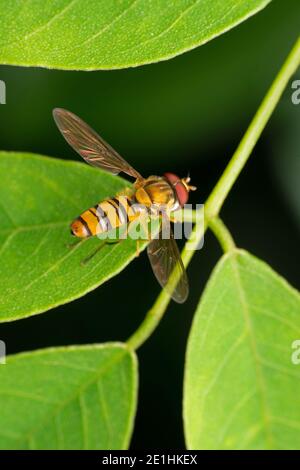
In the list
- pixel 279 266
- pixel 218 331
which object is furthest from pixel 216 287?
pixel 279 266

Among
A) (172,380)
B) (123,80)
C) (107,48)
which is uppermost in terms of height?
(123,80)

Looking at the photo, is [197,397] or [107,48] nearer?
[107,48]

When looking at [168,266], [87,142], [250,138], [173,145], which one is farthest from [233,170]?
[173,145]

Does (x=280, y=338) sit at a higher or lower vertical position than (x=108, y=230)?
lower

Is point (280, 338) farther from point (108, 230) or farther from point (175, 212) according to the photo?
point (108, 230)

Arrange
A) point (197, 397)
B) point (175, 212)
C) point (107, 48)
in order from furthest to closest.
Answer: point (175, 212)
point (197, 397)
point (107, 48)

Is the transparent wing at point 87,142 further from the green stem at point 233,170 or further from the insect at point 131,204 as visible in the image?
the green stem at point 233,170

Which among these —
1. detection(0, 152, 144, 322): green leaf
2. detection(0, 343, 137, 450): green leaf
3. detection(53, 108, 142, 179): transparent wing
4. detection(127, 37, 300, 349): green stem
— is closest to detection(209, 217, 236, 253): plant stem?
detection(127, 37, 300, 349): green stem
